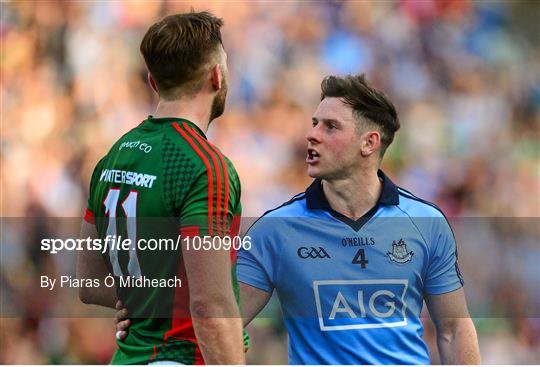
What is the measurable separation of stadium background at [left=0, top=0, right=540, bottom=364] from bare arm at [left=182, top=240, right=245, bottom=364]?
1.89m

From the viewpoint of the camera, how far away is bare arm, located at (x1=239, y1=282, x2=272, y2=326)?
3203 millimetres

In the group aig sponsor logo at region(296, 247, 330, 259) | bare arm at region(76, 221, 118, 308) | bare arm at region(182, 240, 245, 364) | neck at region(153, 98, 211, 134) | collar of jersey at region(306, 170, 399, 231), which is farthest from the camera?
collar of jersey at region(306, 170, 399, 231)

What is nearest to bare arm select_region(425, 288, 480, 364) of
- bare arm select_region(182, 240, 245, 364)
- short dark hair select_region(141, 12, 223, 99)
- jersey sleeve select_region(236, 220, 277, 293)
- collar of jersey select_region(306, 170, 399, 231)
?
collar of jersey select_region(306, 170, 399, 231)

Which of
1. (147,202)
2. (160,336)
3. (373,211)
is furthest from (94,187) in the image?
(373,211)

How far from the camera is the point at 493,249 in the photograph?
4.27 metres

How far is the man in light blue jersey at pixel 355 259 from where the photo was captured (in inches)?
124

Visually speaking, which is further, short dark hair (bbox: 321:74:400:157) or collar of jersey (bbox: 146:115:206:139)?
short dark hair (bbox: 321:74:400:157)

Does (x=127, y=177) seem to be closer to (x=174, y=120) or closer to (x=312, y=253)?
(x=174, y=120)

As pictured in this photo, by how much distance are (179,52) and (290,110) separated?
205 cm

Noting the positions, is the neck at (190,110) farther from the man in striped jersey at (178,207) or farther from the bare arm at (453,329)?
the bare arm at (453,329)

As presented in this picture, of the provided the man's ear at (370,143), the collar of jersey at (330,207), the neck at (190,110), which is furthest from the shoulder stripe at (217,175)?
the man's ear at (370,143)

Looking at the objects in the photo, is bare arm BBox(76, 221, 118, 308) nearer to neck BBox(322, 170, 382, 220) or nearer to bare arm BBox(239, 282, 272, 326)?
bare arm BBox(239, 282, 272, 326)

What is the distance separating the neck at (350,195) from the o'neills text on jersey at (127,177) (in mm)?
1164

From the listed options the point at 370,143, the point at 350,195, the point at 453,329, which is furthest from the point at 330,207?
the point at 453,329
